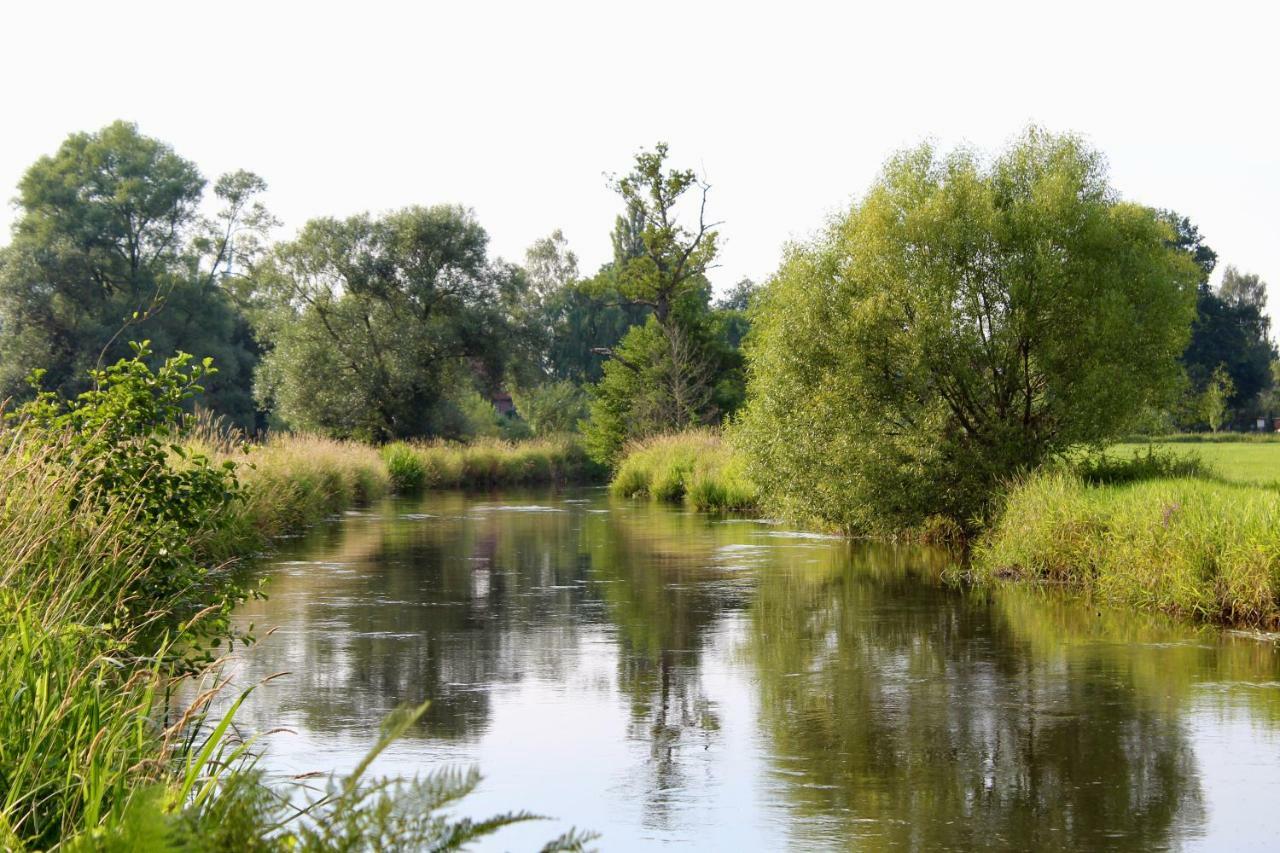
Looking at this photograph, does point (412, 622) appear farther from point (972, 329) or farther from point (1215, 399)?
point (1215, 399)

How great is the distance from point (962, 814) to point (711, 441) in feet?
107

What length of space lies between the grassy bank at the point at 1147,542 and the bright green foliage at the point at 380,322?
1410 inches

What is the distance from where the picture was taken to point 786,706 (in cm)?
1046

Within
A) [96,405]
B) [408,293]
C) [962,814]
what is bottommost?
[962,814]

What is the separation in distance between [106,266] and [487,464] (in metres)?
18.5

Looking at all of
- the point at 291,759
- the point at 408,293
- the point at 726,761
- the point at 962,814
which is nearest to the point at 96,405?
the point at 291,759

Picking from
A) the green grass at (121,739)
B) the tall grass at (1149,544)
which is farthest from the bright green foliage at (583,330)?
the green grass at (121,739)

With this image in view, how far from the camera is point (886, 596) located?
16.9 metres

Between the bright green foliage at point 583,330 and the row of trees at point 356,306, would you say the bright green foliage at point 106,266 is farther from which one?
the bright green foliage at point 583,330

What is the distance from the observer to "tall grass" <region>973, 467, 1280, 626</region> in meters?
13.8

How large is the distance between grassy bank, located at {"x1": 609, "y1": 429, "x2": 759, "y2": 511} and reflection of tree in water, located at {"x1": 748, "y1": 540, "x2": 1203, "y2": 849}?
59.3 ft

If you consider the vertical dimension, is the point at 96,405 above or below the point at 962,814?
above

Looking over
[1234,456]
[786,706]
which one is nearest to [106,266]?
[1234,456]

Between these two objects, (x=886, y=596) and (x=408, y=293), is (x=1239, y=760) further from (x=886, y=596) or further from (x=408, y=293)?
(x=408, y=293)
